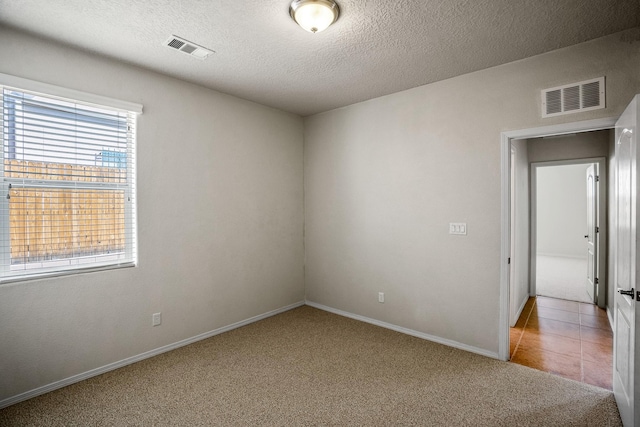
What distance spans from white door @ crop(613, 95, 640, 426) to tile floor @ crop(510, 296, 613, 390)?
51 centimetres

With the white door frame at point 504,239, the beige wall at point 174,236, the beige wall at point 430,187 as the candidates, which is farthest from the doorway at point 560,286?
the beige wall at point 174,236

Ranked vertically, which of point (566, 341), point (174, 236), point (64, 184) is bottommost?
point (566, 341)

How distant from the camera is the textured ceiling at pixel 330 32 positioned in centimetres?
206

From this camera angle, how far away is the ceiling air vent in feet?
8.21

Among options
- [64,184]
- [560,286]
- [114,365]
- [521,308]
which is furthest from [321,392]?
[560,286]

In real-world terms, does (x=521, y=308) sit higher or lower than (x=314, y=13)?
lower

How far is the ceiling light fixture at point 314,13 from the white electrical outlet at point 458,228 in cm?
222

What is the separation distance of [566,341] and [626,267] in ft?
6.19

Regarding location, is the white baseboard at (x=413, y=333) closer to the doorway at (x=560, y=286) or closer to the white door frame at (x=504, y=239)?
the white door frame at (x=504, y=239)

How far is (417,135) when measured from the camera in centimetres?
352

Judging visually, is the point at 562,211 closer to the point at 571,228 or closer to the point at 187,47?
the point at 571,228

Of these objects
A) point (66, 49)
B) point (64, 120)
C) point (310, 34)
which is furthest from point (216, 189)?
point (310, 34)

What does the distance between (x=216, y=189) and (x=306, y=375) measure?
215cm

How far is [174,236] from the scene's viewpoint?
10.6 feet
